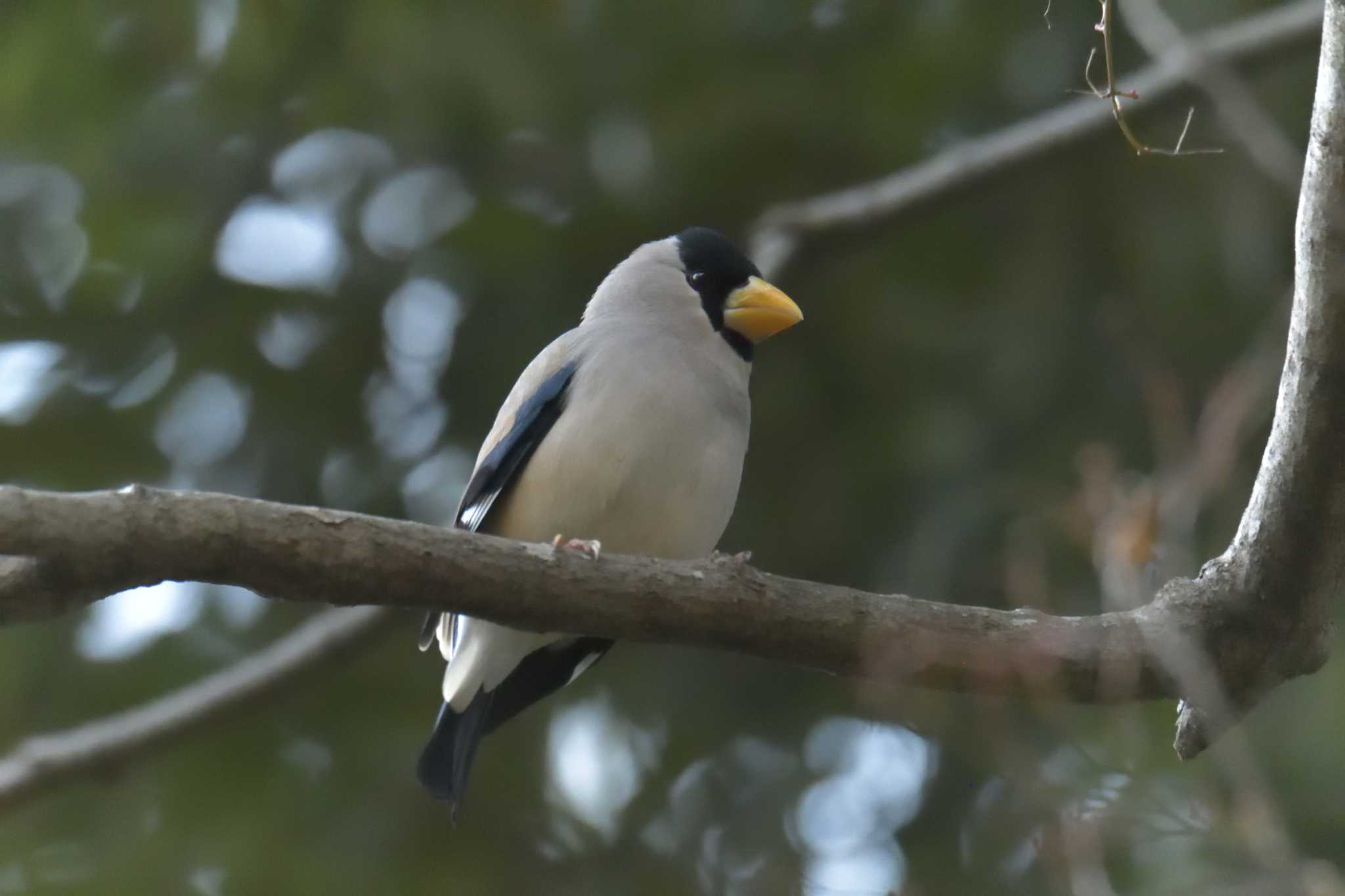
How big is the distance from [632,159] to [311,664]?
2339 millimetres

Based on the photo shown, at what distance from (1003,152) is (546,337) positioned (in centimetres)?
194

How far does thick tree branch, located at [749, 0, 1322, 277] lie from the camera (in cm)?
591

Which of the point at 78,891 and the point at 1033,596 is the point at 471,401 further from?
A: the point at 1033,596

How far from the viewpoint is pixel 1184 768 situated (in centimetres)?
498

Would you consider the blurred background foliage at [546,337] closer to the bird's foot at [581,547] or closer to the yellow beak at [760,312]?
the yellow beak at [760,312]

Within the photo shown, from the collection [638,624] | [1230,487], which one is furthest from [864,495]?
[638,624]

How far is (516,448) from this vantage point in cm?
486

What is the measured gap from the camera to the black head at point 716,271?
5.47 metres

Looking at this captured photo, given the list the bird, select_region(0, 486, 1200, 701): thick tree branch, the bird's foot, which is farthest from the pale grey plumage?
select_region(0, 486, 1200, 701): thick tree branch

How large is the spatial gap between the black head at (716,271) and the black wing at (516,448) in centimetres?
70

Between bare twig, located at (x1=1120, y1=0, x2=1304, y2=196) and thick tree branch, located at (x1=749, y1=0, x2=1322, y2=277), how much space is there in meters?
0.66

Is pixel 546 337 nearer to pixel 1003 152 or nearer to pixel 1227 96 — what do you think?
pixel 1003 152

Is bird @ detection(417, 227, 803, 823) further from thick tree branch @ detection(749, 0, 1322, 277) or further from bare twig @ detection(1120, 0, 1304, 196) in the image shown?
bare twig @ detection(1120, 0, 1304, 196)

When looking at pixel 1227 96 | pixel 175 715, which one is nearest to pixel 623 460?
pixel 1227 96
